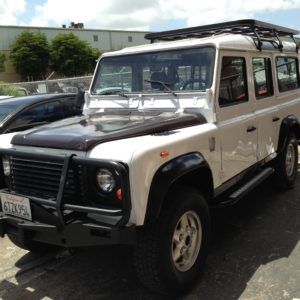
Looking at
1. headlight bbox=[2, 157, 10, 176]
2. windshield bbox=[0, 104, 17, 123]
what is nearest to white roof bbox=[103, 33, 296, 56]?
headlight bbox=[2, 157, 10, 176]

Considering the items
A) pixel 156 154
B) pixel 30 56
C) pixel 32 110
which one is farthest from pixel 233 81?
pixel 30 56

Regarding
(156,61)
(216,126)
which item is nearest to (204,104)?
(216,126)

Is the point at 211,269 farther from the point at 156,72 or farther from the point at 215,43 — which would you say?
the point at 215,43

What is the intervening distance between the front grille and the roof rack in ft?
9.73

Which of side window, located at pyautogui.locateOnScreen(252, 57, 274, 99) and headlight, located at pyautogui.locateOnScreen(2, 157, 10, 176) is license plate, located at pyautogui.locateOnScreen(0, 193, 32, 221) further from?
side window, located at pyautogui.locateOnScreen(252, 57, 274, 99)

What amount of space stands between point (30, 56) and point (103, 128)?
5418 centimetres

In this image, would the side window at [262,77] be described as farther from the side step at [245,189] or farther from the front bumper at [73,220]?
the front bumper at [73,220]

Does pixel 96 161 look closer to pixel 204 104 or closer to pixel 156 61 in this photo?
pixel 204 104

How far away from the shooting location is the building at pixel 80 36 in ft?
188

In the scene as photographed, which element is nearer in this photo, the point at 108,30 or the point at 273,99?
the point at 273,99

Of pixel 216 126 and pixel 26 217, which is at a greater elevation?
pixel 216 126

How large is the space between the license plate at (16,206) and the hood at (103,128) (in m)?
0.44

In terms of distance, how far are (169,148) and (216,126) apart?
96 centimetres

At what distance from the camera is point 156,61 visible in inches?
185
